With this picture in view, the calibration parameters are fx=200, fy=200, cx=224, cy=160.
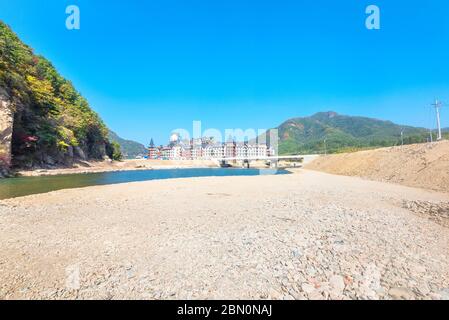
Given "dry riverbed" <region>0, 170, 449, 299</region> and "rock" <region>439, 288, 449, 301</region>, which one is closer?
"rock" <region>439, 288, 449, 301</region>

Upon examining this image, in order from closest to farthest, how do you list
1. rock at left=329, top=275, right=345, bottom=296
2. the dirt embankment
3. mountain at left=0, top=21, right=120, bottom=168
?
rock at left=329, top=275, right=345, bottom=296, the dirt embankment, mountain at left=0, top=21, right=120, bottom=168

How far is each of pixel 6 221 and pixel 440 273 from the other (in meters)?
13.5

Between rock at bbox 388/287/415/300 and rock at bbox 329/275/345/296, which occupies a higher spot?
rock at bbox 329/275/345/296

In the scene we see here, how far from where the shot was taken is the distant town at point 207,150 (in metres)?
154

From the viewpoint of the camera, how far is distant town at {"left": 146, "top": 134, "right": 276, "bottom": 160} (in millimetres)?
154125

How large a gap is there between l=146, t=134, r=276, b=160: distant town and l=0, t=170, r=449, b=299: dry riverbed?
137 metres

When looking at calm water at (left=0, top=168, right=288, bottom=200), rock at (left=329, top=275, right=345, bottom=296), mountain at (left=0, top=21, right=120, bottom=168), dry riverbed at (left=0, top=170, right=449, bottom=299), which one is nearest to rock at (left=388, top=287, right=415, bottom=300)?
dry riverbed at (left=0, top=170, right=449, bottom=299)

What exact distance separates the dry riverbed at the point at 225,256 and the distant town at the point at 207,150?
13692 cm

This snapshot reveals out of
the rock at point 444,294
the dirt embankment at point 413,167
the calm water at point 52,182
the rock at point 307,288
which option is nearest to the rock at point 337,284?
the rock at point 307,288

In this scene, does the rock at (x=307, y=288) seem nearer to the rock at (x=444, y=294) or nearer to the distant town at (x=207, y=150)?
the rock at (x=444, y=294)

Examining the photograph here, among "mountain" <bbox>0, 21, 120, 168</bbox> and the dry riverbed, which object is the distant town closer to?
"mountain" <bbox>0, 21, 120, 168</bbox>

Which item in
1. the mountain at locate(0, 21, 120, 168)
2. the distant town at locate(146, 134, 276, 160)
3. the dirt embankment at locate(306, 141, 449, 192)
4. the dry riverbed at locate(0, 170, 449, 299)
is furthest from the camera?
the distant town at locate(146, 134, 276, 160)

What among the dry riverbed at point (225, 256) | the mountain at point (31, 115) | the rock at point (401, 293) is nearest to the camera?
the rock at point (401, 293)

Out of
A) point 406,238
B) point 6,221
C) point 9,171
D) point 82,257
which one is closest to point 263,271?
point 82,257
